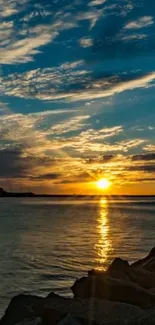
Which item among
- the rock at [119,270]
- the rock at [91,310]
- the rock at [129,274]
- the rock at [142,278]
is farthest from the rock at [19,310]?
the rock at [142,278]

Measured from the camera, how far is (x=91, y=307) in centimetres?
984

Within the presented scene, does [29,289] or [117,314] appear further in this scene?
[29,289]

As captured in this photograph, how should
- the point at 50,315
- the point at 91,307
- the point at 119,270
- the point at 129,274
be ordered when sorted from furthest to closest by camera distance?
the point at 119,270
the point at 129,274
the point at 50,315
the point at 91,307

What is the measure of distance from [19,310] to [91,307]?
199cm

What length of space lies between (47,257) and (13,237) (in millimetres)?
15280

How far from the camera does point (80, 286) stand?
513 inches

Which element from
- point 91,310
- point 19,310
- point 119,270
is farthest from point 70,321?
point 119,270

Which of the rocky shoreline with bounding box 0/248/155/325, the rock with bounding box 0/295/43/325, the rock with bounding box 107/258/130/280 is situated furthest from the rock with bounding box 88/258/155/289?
the rock with bounding box 0/295/43/325

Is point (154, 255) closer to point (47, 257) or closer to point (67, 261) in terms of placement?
point (67, 261)

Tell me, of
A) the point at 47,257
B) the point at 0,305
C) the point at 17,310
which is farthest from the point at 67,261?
the point at 17,310

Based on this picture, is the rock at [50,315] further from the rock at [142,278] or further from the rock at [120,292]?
the rock at [142,278]

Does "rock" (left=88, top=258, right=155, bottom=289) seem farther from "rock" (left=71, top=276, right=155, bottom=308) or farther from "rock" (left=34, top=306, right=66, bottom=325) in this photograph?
"rock" (left=34, top=306, right=66, bottom=325)

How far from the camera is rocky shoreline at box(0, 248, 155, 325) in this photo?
905 centimetres

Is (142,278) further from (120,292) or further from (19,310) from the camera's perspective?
(19,310)
